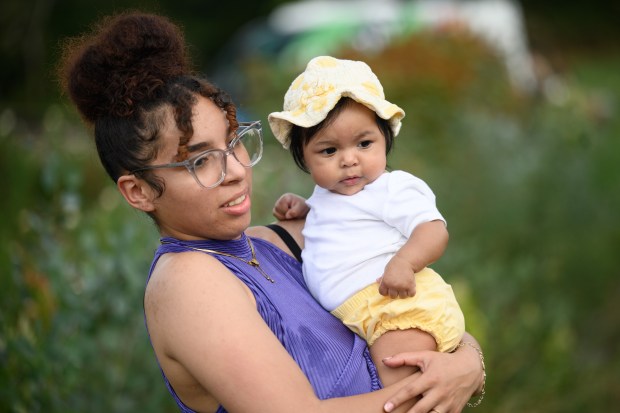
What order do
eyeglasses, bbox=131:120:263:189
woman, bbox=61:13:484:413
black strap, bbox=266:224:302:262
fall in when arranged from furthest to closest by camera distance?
black strap, bbox=266:224:302:262 → eyeglasses, bbox=131:120:263:189 → woman, bbox=61:13:484:413

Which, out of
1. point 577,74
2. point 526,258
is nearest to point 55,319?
point 526,258

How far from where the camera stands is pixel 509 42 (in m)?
11.4

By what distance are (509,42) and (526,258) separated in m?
6.31

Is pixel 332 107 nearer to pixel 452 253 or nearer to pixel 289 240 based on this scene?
pixel 289 240

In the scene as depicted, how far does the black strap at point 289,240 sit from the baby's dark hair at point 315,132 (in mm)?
222

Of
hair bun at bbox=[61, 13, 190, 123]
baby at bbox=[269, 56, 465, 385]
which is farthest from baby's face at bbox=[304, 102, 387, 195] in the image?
hair bun at bbox=[61, 13, 190, 123]

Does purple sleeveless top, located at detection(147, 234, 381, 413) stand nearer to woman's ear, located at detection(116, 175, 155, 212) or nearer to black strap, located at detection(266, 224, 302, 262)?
woman's ear, located at detection(116, 175, 155, 212)

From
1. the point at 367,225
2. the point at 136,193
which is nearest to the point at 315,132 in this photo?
the point at 367,225

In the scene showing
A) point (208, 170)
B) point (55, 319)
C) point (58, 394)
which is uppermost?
point (208, 170)

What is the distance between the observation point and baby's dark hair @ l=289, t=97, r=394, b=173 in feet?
7.84

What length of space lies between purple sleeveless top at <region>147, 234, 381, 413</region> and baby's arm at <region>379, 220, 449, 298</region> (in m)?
→ 0.18

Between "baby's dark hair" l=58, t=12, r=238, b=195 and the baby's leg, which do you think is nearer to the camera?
"baby's dark hair" l=58, t=12, r=238, b=195

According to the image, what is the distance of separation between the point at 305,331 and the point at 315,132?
0.55 metres

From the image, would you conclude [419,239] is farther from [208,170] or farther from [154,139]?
[154,139]
